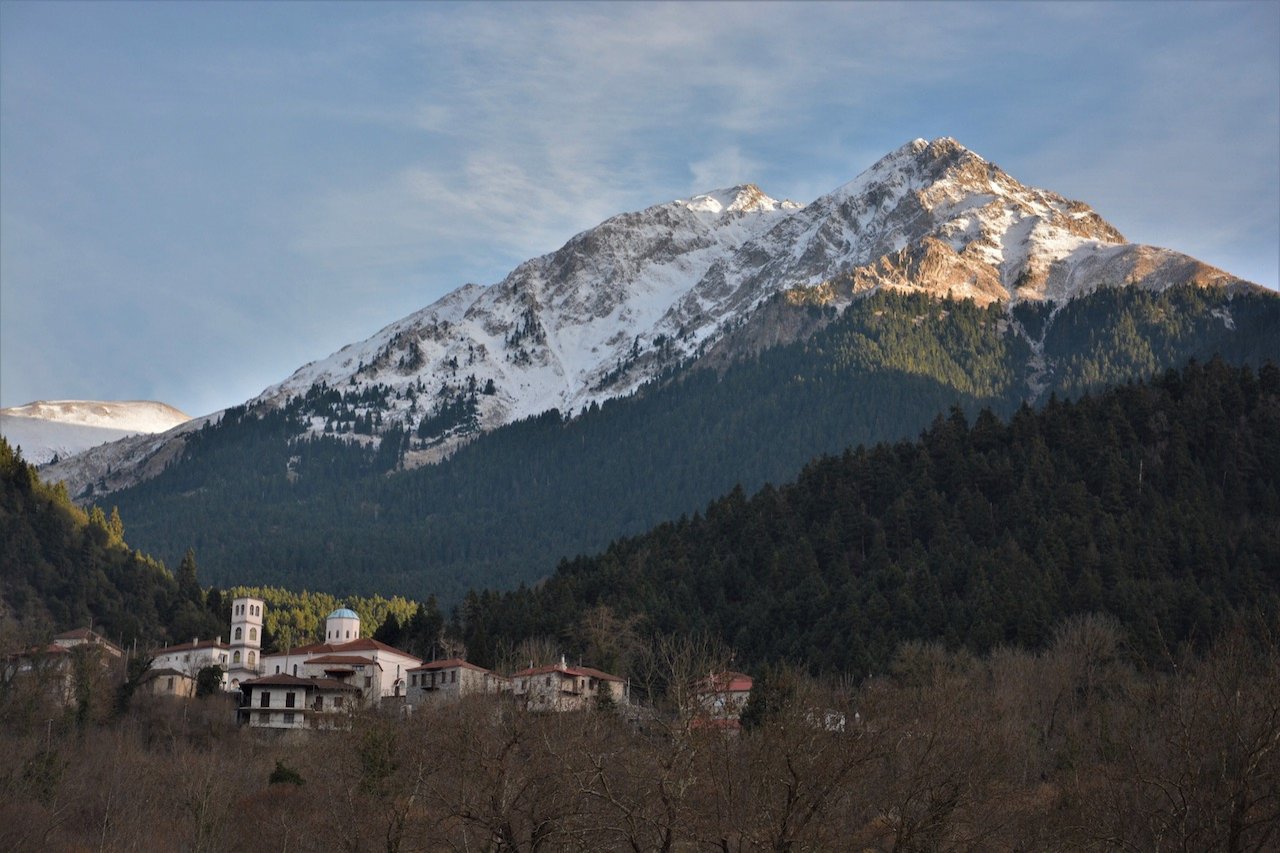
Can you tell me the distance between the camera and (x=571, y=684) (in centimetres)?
10050

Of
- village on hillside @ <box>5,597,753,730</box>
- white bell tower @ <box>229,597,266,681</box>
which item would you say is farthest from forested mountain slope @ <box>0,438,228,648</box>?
village on hillside @ <box>5,597,753,730</box>

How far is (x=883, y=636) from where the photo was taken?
10169 centimetres

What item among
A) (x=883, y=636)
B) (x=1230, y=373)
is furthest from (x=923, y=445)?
(x=883, y=636)

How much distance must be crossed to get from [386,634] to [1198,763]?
310 ft

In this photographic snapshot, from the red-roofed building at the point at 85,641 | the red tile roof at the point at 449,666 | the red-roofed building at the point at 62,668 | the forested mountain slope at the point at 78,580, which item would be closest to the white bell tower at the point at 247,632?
the forested mountain slope at the point at 78,580

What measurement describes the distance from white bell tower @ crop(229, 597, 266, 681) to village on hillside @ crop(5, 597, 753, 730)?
0.27 ft

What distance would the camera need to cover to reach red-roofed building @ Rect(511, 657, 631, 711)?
93312 mm

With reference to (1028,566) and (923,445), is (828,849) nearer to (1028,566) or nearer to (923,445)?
(1028,566)

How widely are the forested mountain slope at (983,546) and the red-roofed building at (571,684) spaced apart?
11081 mm

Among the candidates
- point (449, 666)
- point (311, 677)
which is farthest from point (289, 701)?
point (449, 666)

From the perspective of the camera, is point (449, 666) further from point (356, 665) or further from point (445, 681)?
point (356, 665)

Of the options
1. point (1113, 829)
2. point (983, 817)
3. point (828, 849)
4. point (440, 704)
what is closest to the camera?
point (828, 849)

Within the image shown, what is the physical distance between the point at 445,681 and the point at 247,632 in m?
28.8

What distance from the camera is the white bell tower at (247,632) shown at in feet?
409
